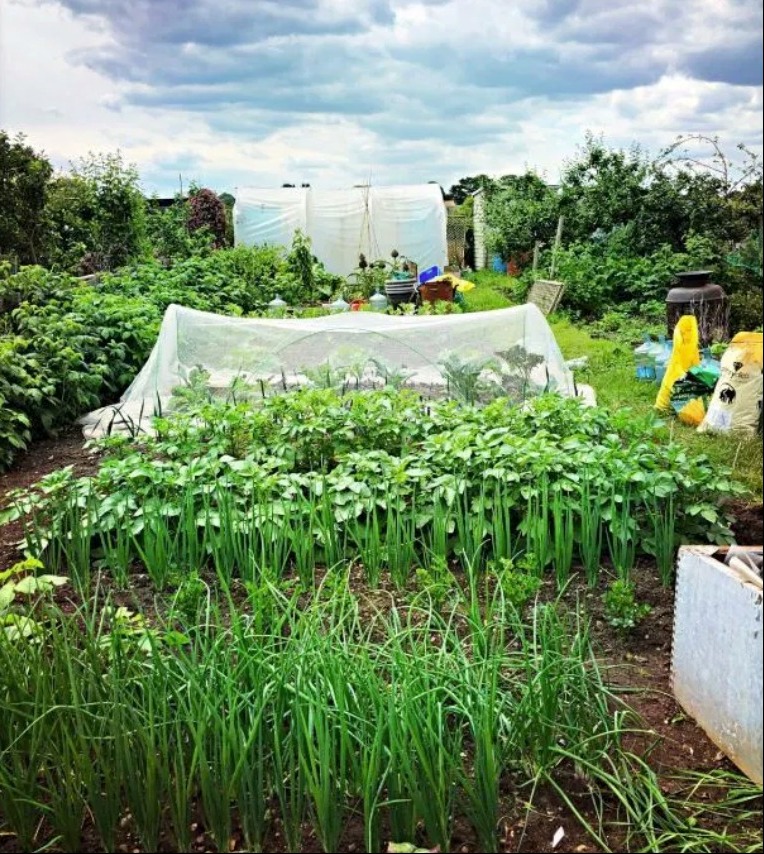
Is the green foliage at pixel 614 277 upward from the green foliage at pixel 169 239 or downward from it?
downward

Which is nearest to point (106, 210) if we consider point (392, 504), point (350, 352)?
point (350, 352)

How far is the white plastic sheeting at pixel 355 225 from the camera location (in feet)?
57.5

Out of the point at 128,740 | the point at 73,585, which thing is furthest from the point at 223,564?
the point at 128,740

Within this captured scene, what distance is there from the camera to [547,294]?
9.29 m

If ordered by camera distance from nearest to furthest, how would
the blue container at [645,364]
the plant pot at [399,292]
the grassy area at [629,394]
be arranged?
the grassy area at [629,394]
the blue container at [645,364]
the plant pot at [399,292]

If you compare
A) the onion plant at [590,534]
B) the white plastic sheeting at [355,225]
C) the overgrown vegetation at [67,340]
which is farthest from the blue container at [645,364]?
the white plastic sheeting at [355,225]

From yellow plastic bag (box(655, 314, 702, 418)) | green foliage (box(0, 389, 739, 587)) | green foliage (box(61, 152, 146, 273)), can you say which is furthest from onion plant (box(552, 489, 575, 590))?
green foliage (box(61, 152, 146, 273))

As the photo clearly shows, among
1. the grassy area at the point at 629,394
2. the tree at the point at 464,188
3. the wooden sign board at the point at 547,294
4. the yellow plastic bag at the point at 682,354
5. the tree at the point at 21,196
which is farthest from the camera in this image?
the tree at the point at 464,188

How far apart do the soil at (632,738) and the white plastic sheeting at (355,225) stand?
48.3ft

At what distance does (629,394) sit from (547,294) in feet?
11.6

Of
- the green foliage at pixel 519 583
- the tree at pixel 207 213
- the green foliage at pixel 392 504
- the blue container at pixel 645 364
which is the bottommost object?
the green foliage at pixel 519 583

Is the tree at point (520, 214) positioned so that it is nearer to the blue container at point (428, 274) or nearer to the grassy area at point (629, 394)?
the blue container at point (428, 274)

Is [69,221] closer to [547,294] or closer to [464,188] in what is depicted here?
[547,294]

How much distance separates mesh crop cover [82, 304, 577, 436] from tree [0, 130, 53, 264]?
4.68 m
